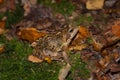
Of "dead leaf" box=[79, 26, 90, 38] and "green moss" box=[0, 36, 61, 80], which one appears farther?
"dead leaf" box=[79, 26, 90, 38]

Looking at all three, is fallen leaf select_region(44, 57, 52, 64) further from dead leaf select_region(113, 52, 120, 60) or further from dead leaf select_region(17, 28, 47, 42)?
dead leaf select_region(113, 52, 120, 60)

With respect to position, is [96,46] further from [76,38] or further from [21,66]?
[21,66]

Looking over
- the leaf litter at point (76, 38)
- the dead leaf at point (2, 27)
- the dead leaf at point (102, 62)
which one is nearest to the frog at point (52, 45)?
the leaf litter at point (76, 38)

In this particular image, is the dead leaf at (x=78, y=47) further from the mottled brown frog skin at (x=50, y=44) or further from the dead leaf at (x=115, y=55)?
the dead leaf at (x=115, y=55)

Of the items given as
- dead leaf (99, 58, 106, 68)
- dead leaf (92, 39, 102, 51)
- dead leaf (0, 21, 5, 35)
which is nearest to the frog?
dead leaf (92, 39, 102, 51)

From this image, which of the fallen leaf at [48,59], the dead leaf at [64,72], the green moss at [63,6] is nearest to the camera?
the dead leaf at [64,72]

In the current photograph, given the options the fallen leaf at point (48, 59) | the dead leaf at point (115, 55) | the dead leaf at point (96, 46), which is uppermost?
the dead leaf at point (96, 46)

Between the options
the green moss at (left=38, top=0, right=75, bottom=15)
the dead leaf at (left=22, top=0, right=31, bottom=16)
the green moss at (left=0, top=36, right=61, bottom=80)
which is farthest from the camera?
the dead leaf at (left=22, top=0, right=31, bottom=16)

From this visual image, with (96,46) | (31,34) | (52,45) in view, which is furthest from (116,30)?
(31,34)

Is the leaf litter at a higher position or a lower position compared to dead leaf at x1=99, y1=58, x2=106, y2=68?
higher
